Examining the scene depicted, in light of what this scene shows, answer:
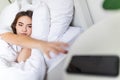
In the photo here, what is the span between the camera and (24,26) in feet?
4.51

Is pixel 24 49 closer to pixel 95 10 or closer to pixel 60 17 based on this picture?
pixel 60 17

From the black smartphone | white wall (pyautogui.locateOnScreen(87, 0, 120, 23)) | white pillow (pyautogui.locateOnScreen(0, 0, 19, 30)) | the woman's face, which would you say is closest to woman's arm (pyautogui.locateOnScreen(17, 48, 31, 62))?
the woman's face

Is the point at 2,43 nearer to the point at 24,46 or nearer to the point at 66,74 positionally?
the point at 24,46

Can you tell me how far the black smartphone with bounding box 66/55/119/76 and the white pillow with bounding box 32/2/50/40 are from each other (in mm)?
646

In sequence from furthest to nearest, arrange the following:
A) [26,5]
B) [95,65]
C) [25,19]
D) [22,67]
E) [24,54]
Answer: [26,5], [25,19], [24,54], [22,67], [95,65]

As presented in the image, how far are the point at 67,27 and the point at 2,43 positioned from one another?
39 centimetres

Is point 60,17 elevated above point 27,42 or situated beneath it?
elevated above

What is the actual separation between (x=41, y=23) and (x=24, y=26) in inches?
4.9

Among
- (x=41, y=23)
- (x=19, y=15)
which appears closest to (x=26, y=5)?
(x=19, y=15)

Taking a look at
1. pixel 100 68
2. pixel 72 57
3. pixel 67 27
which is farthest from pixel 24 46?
pixel 100 68

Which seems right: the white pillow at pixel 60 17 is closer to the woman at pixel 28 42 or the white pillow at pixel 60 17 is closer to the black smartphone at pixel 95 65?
the woman at pixel 28 42

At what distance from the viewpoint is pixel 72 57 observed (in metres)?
0.69

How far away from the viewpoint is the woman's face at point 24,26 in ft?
4.50

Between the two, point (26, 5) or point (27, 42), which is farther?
point (26, 5)
